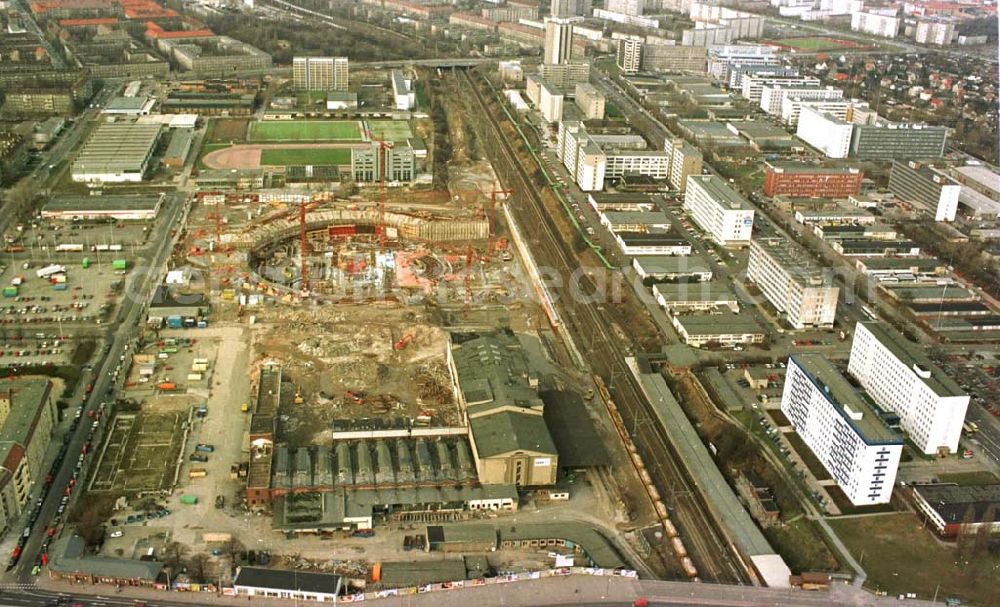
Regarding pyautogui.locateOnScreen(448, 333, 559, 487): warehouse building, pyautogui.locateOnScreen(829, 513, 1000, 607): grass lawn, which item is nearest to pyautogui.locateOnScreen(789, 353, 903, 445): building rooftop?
pyautogui.locateOnScreen(829, 513, 1000, 607): grass lawn

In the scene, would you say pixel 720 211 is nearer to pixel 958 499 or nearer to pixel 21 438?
pixel 958 499

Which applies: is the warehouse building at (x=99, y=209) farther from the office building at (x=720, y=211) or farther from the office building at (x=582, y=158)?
the office building at (x=720, y=211)

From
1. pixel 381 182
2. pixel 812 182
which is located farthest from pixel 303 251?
pixel 812 182

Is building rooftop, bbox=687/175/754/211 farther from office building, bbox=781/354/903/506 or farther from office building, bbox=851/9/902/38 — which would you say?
office building, bbox=851/9/902/38

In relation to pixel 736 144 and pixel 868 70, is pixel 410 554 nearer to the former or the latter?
pixel 736 144

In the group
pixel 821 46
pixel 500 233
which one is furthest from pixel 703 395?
pixel 821 46
